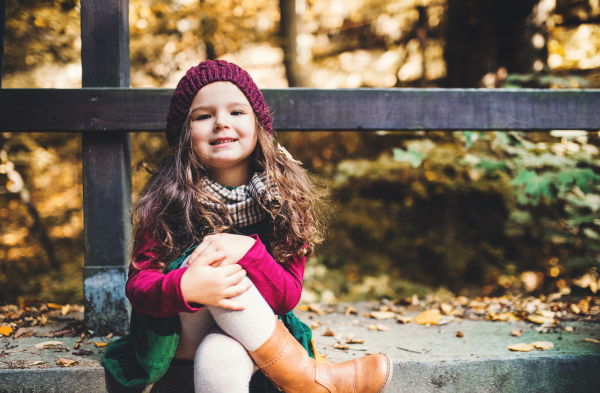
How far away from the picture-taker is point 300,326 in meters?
1.52

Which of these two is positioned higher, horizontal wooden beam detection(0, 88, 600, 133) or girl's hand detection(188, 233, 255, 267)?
horizontal wooden beam detection(0, 88, 600, 133)

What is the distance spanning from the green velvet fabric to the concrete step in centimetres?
10

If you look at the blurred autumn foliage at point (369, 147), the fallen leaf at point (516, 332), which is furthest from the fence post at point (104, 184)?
the blurred autumn foliage at point (369, 147)

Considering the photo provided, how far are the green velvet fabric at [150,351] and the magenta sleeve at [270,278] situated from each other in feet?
0.68

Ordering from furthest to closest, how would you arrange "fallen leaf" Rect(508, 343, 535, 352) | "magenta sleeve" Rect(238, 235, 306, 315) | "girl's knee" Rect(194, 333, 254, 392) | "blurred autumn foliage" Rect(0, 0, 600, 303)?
"blurred autumn foliage" Rect(0, 0, 600, 303), "fallen leaf" Rect(508, 343, 535, 352), "magenta sleeve" Rect(238, 235, 306, 315), "girl's knee" Rect(194, 333, 254, 392)

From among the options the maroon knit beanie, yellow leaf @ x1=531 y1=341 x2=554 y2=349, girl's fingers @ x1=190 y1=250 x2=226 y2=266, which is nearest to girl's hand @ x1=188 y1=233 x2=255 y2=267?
girl's fingers @ x1=190 y1=250 x2=226 y2=266

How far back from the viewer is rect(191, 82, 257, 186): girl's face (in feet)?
4.63

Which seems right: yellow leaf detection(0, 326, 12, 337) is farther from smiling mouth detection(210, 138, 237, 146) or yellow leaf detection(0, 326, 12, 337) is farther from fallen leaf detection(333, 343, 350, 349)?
fallen leaf detection(333, 343, 350, 349)

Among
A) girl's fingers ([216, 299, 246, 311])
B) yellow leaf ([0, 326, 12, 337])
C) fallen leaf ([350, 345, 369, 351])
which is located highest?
girl's fingers ([216, 299, 246, 311])

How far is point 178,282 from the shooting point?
117 centimetres

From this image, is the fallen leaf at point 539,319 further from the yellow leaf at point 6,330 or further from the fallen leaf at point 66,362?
the yellow leaf at point 6,330

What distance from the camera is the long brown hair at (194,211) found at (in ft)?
4.56

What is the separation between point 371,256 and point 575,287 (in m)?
2.69

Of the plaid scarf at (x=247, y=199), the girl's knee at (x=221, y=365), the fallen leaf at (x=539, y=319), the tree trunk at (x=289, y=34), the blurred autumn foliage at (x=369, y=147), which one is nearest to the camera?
the girl's knee at (x=221, y=365)
